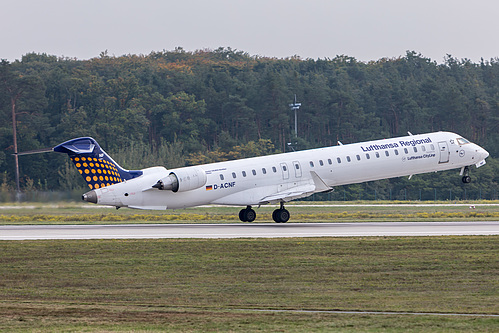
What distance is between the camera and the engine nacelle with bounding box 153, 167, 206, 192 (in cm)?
3803

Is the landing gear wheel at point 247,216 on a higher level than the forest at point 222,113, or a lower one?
lower

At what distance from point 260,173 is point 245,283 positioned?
2029cm

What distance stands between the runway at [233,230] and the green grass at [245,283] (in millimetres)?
2682

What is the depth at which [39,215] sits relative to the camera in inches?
1895

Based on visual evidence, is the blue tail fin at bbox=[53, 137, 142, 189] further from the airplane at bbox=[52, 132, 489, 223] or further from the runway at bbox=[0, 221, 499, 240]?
the runway at bbox=[0, 221, 499, 240]

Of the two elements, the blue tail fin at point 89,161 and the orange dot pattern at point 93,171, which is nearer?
the blue tail fin at point 89,161

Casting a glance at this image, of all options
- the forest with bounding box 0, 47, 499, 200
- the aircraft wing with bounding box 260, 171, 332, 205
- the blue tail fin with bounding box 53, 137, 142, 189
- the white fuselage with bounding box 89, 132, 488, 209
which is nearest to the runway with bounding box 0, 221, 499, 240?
the aircraft wing with bounding box 260, 171, 332, 205

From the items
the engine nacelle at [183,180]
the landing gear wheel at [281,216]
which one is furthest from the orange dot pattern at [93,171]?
the landing gear wheel at [281,216]

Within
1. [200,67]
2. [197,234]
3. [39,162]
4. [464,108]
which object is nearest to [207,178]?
[197,234]

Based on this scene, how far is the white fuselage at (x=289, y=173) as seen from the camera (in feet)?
125

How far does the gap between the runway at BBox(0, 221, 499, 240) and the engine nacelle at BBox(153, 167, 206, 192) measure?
6.54ft

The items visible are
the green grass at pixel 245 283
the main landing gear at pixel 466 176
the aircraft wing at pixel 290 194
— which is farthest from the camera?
the main landing gear at pixel 466 176

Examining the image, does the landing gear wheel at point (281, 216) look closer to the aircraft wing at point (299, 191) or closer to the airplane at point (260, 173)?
the airplane at point (260, 173)

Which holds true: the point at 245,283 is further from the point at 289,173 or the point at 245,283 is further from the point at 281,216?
the point at 289,173
